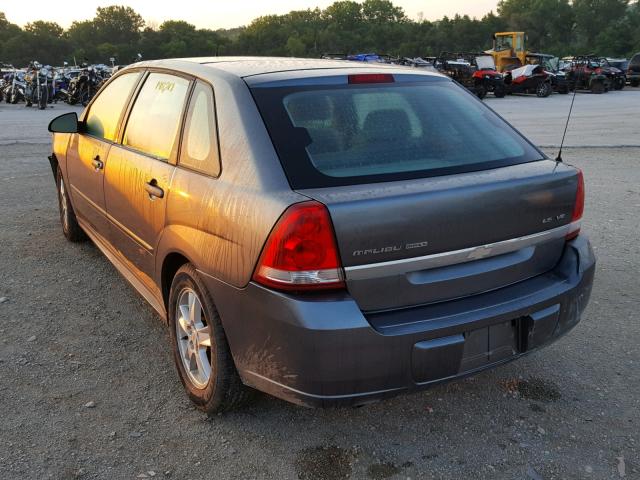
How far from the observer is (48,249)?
539cm

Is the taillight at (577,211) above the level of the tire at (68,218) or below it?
above

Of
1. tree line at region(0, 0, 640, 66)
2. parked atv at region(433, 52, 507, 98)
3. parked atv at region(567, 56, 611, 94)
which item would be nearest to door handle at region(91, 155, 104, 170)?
parked atv at region(433, 52, 507, 98)

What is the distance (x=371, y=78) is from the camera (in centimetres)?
294

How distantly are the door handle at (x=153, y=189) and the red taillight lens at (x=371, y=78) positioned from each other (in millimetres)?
1070

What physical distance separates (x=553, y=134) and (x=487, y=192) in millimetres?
11964

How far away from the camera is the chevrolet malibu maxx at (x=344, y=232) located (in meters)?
2.25

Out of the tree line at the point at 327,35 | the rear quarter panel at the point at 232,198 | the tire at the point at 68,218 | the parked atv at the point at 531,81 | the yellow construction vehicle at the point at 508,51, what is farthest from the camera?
the tree line at the point at 327,35

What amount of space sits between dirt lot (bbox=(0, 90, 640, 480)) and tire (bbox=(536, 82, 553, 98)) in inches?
1025

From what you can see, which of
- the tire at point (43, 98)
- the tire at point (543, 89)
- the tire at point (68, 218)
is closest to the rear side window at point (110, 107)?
the tire at point (68, 218)

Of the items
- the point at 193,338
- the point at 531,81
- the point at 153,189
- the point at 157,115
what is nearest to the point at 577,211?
the point at 193,338

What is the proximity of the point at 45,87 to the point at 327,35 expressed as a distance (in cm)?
8998

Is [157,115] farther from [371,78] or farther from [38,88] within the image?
[38,88]

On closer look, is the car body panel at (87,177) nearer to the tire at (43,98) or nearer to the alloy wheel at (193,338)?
the alloy wheel at (193,338)

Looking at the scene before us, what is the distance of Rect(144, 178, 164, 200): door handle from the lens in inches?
120
